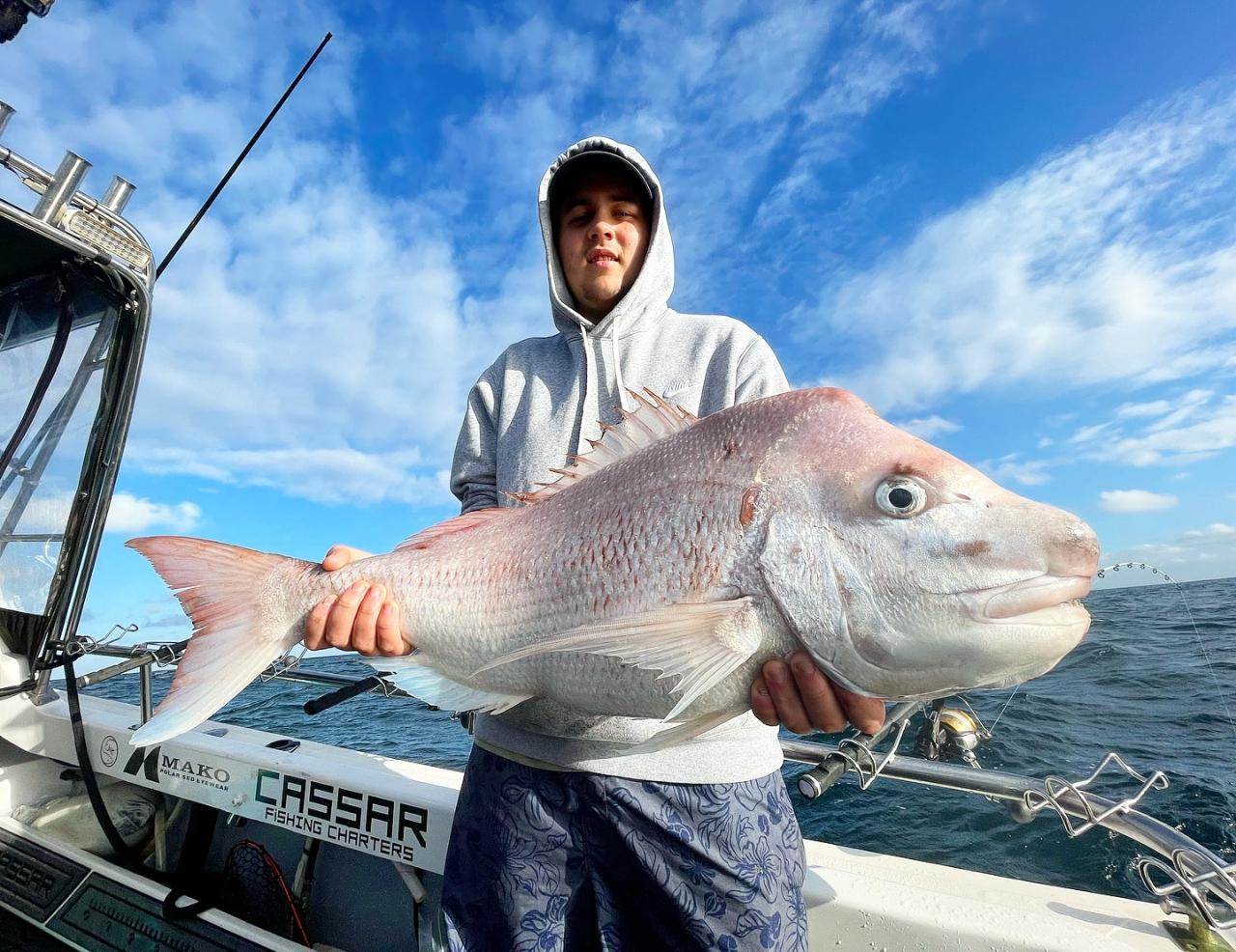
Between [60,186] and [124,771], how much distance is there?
10.3 feet

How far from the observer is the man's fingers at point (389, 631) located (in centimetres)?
158

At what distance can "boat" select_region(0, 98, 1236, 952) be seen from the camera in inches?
109

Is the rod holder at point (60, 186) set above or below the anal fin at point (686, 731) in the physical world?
above

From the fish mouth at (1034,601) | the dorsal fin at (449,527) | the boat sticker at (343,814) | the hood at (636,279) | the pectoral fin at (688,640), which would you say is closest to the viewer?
the fish mouth at (1034,601)

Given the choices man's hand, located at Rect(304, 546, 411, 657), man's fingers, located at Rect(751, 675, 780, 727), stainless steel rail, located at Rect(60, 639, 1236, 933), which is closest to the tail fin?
man's hand, located at Rect(304, 546, 411, 657)

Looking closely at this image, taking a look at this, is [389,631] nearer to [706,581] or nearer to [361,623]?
[361,623]

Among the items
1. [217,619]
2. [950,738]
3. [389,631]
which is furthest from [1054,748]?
[217,619]

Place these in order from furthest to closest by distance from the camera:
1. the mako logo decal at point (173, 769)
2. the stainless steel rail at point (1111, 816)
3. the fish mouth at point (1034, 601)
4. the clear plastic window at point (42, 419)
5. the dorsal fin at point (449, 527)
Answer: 1. the clear plastic window at point (42, 419)
2. the mako logo decal at point (173, 769)
3. the stainless steel rail at point (1111, 816)
4. the dorsal fin at point (449, 527)
5. the fish mouth at point (1034, 601)

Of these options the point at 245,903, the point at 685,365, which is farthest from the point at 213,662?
the point at 245,903

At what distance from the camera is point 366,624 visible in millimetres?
1568

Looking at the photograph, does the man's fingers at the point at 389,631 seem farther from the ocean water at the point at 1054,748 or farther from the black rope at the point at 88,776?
the ocean water at the point at 1054,748

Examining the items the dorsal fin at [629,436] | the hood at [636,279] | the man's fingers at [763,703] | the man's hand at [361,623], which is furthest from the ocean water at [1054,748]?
the man's hand at [361,623]

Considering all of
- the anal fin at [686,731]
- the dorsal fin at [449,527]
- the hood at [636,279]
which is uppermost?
the hood at [636,279]

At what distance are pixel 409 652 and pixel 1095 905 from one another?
2.39m
